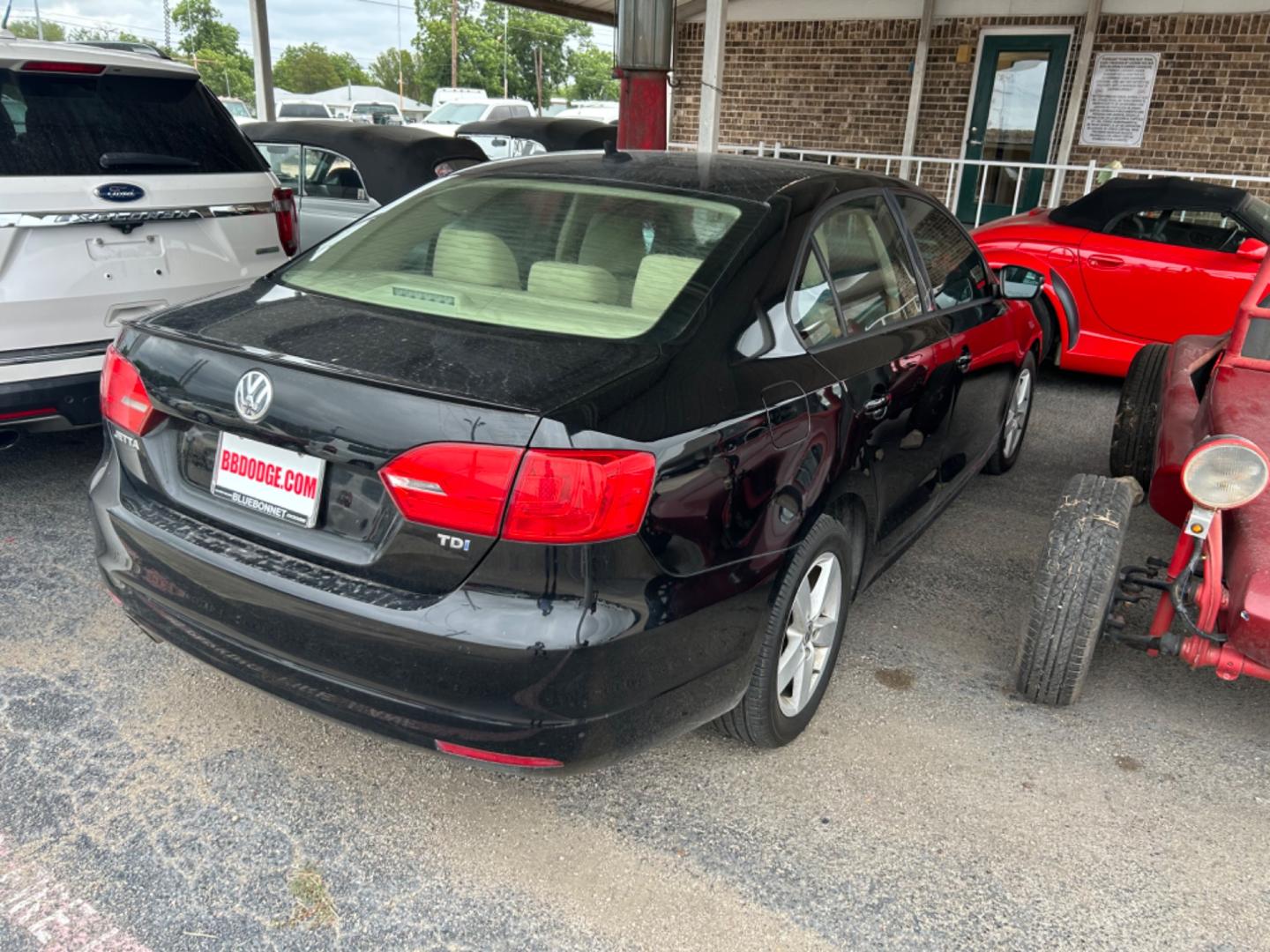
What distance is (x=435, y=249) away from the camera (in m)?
2.89

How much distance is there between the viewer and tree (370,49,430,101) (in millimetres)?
79688

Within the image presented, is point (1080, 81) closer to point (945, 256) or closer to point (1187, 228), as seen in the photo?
point (1187, 228)

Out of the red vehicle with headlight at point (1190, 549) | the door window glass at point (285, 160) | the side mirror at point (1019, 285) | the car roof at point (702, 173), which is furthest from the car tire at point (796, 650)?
the door window glass at point (285, 160)

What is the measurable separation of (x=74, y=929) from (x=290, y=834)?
0.47m

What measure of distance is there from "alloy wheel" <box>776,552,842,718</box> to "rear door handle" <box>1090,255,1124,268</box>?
451 centimetres

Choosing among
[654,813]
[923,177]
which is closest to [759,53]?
[923,177]

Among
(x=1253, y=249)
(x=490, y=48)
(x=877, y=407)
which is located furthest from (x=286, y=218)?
(x=490, y=48)

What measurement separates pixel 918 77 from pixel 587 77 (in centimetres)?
8971

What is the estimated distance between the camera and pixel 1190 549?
2.77m

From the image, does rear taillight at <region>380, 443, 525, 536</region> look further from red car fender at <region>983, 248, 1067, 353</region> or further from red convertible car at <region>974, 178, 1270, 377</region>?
red car fender at <region>983, 248, 1067, 353</region>

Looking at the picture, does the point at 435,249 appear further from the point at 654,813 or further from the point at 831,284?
the point at 654,813

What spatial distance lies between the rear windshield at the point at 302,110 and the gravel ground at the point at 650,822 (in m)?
31.2

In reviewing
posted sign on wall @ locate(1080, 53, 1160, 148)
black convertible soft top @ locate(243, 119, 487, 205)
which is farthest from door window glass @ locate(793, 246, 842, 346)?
posted sign on wall @ locate(1080, 53, 1160, 148)

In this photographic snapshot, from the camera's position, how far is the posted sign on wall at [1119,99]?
11.5 meters
